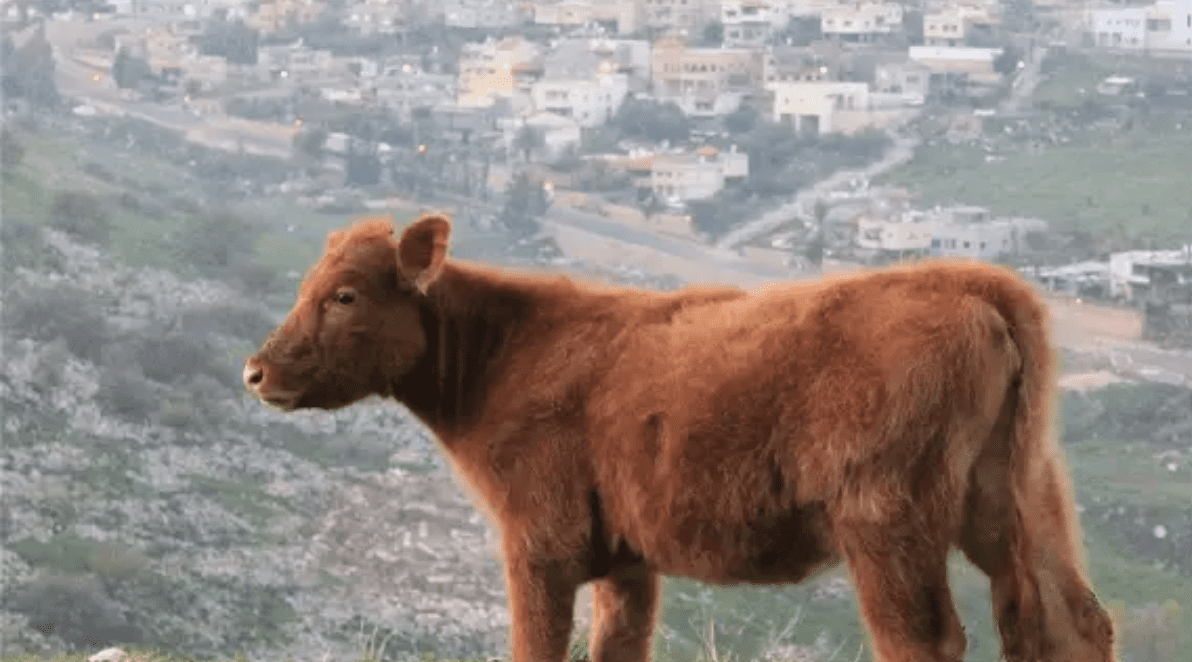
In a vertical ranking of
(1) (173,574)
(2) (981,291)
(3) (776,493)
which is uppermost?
(2) (981,291)

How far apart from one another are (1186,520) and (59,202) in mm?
24758

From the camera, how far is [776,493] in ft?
13.7

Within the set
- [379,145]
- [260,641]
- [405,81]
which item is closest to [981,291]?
[260,641]

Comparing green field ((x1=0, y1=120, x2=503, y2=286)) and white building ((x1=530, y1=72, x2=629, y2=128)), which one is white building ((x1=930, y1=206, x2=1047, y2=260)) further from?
white building ((x1=530, y1=72, x2=629, y2=128))

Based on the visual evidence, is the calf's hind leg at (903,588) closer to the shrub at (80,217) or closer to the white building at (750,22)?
the shrub at (80,217)

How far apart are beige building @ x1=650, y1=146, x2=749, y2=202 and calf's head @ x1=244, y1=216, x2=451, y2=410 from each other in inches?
1934

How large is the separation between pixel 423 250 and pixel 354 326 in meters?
0.21

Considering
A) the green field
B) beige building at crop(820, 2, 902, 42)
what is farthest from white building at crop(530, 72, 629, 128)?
the green field

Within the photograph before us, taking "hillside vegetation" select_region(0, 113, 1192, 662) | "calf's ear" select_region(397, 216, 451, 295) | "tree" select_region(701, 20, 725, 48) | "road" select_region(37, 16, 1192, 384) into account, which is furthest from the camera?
"tree" select_region(701, 20, 725, 48)

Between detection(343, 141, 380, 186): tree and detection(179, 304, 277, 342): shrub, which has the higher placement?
detection(343, 141, 380, 186): tree

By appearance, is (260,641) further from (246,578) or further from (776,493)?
(776,493)

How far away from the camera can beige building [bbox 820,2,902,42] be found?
6519 centimetres

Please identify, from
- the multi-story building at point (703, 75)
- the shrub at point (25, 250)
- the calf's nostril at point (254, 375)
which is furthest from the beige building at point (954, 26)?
the calf's nostril at point (254, 375)

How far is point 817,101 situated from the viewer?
201 ft
